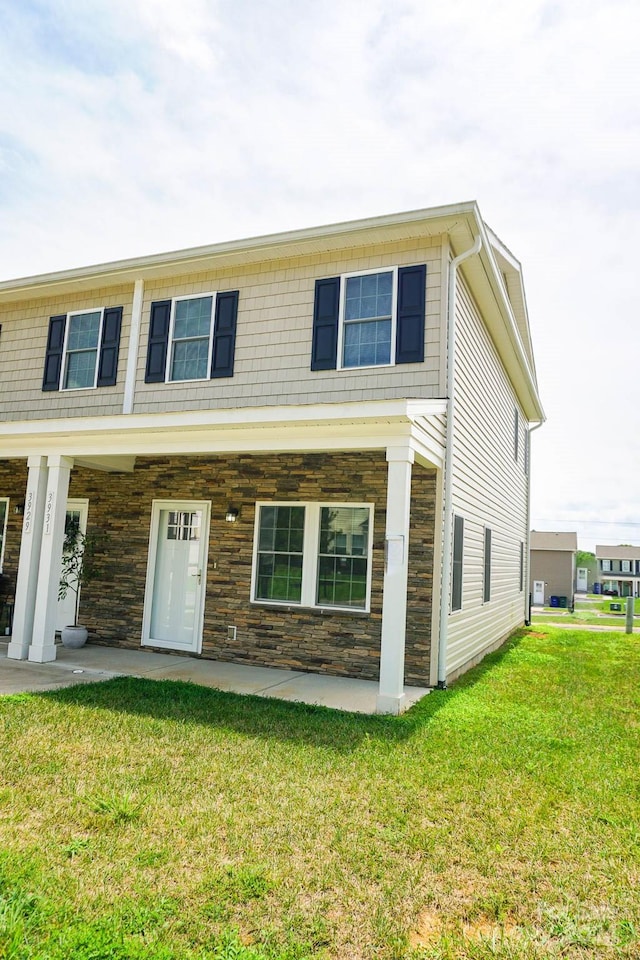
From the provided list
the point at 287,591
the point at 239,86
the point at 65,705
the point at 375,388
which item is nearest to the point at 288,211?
the point at 239,86

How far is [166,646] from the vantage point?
920cm

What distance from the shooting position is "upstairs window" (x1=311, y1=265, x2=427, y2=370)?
7652 mm

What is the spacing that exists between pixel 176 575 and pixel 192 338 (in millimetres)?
3507

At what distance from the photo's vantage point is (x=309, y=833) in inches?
141

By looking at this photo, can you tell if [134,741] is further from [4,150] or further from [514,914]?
[4,150]

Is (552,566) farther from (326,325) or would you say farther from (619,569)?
(326,325)

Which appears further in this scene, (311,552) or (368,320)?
(311,552)

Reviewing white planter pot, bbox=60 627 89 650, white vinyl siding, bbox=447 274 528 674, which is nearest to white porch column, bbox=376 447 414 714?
white vinyl siding, bbox=447 274 528 674

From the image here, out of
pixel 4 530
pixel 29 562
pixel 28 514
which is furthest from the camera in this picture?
pixel 4 530

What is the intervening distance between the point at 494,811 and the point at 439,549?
12.2 ft

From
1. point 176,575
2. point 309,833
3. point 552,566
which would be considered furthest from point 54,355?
point 552,566

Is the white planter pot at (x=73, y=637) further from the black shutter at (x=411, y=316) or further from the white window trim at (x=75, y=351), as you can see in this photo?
the black shutter at (x=411, y=316)

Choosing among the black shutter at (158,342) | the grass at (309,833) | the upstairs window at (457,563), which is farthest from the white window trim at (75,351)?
the upstairs window at (457,563)

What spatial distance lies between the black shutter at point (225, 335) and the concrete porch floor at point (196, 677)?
4007mm
